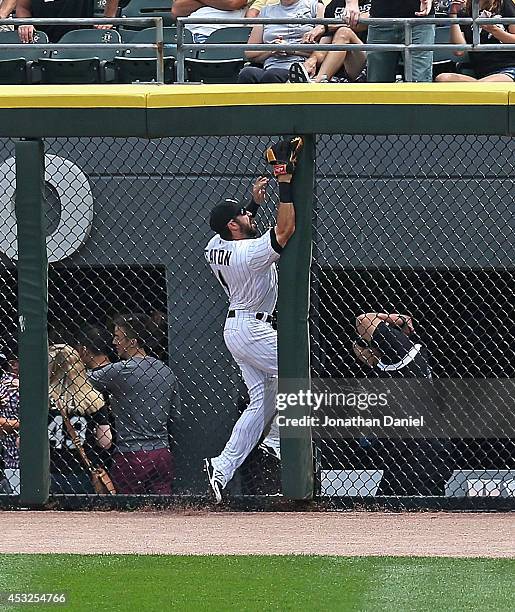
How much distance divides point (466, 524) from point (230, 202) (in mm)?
2350

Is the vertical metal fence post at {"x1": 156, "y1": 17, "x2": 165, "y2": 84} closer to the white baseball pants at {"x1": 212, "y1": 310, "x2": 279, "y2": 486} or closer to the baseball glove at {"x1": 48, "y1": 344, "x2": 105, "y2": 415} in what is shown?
the white baseball pants at {"x1": 212, "y1": 310, "x2": 279, "y2": 486}

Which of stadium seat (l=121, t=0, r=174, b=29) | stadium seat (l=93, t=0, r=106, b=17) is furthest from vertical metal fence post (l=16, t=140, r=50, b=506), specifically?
stadium seat (l=93, t=0, r=106, b=17)

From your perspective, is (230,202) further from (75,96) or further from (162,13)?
(162,13)

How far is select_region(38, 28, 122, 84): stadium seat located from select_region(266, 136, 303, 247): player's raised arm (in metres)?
1.99

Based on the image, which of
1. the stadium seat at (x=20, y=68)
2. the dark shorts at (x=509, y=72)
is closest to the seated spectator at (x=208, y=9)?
the stadium seat at (x=20, y=68)

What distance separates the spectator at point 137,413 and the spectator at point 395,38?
7.80 ft

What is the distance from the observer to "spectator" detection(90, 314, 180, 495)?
676cm

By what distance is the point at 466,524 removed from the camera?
5695 mm

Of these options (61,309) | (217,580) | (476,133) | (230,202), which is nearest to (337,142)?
(230,202)

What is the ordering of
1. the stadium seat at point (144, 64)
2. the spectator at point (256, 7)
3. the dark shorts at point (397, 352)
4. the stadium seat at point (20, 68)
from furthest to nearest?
1. the spectator at point (256, 7)
2. the stadium seat at point (20, 68)
3. the stadium seat at point (144, 64)
4. the dark shorts at point (397, 352)

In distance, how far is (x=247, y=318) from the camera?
6.42 m

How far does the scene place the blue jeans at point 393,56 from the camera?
6.87m

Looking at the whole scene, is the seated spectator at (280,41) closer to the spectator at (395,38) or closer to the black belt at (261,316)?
the spectator at (395,38)

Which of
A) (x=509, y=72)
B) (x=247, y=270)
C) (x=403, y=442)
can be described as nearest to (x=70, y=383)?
(x=247, y=270)
